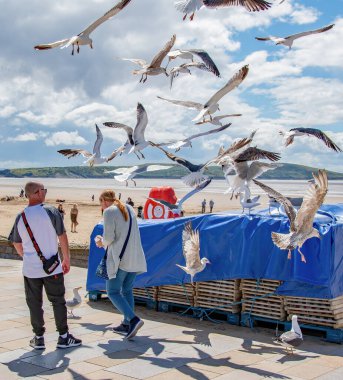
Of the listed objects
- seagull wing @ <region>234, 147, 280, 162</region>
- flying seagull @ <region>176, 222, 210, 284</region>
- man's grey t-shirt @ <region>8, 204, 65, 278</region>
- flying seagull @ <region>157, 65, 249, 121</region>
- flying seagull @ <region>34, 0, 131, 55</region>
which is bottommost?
flying seagull @ <region>176, 222, 210, 284</region>

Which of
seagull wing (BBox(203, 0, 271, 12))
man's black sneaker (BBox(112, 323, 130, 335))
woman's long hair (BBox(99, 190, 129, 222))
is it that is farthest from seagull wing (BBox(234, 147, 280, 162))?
man's black sneaker (BBox(112, 323, 130, 335))

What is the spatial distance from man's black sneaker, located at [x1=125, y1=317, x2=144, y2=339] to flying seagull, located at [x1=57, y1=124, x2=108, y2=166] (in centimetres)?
195

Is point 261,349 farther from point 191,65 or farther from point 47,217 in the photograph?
point 191,65

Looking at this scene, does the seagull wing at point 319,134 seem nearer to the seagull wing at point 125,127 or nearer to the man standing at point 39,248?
the seagull wing at point 125,127

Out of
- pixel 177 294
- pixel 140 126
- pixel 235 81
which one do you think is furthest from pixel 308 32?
pixel 177 294

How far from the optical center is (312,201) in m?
6.25

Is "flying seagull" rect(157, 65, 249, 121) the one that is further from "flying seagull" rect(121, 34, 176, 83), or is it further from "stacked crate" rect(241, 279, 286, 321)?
"stacked crate" rect(241, 279, 286, 321)

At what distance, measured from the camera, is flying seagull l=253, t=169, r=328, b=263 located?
6.24 m

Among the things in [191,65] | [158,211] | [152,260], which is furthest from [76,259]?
[191,65]

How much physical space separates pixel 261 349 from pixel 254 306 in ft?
3.43

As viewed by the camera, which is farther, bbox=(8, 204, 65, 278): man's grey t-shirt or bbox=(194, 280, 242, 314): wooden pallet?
bbox=(194, 280, 242, 314): wooden pallet

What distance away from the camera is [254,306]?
7883mm

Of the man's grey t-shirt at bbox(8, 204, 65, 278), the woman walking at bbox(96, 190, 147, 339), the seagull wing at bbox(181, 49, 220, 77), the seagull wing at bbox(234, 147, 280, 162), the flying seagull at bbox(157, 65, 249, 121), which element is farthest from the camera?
the woman walking at bbox(96, 190, 147, 339)

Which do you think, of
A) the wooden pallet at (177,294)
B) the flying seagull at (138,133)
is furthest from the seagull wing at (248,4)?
the wooden pallet at (177,294)
